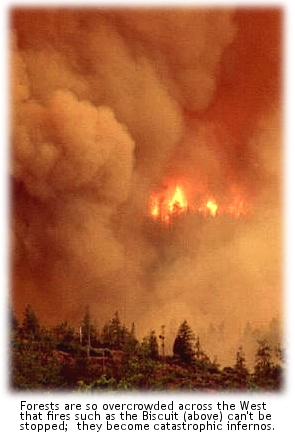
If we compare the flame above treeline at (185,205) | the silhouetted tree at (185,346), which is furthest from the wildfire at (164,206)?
the silhouetted tree at (185,346)

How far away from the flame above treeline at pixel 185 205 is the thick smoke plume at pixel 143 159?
30 millimetres

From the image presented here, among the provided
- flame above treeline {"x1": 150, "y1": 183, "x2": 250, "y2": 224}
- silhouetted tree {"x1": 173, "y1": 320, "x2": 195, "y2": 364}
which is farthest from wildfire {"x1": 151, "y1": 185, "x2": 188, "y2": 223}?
silhouetted tree {"x1": 173, "y1": 320, "x2": 195, "y2": 364}

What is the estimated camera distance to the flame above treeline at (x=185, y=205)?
3.28m

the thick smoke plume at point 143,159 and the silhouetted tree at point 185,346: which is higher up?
the thick smoke plume at point 143,159

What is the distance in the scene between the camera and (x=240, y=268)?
3.24 meters

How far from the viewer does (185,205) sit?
3299 millimetres

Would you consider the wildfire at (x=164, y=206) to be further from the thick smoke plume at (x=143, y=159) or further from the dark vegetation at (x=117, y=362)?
the dark vegetation at (x=117, y=362)

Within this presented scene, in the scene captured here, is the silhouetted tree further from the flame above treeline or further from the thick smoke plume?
the flame above treeline

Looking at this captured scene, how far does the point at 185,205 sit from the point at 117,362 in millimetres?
693

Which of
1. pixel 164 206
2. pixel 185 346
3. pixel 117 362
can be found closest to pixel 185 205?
pixel 164 206

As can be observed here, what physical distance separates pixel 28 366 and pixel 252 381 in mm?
900

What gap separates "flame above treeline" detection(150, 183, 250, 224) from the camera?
3275 millimetres
